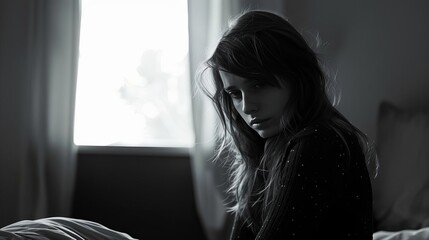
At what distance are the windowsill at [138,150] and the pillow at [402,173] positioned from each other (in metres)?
0.89

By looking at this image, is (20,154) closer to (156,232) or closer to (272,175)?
(156,232)

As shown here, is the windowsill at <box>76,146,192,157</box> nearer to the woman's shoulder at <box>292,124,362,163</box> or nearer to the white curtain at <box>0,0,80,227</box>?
the white curtain at <box>0,0,80,227</box>

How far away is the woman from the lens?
0.79 m

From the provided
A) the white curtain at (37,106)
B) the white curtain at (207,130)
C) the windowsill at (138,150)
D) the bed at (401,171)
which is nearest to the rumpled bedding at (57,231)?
the bed at (401,171)

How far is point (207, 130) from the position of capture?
2.64 m

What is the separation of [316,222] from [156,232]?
2140 mm

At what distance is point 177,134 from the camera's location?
291 cm

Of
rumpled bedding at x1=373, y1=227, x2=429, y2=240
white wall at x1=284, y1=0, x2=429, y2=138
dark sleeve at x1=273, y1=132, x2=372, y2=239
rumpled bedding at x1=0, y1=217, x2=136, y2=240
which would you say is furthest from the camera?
white wall at x1=284, y1=0, x2=429, y2=138

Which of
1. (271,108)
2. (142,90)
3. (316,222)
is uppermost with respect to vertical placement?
(142,90)

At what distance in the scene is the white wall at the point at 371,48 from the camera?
7.75ft

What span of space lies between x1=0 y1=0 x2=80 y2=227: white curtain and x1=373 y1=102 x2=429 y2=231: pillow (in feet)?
4.73

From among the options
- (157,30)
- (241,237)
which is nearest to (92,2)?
(157,30)

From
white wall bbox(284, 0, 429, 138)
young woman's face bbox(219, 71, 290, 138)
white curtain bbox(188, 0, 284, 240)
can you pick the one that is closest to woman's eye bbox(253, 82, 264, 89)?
young woman's face bbox(219, 71, 290, 138)

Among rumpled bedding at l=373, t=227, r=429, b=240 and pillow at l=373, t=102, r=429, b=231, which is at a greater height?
pillow at l=373, t=102, r=429, b=231
